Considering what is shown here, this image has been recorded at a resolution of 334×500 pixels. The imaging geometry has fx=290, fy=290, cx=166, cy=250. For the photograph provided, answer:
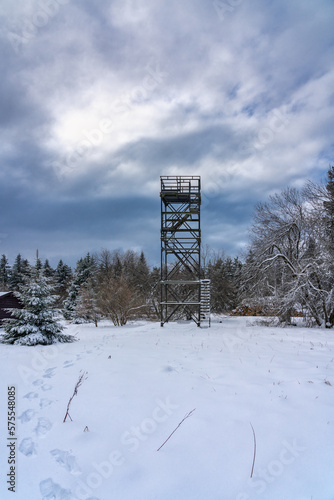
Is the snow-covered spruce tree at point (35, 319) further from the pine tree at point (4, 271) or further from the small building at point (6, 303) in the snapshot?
the pine tree at point (4, 271)

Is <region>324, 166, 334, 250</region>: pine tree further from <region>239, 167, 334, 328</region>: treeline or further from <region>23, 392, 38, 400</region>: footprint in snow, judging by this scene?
<region>23, 392, 38, 400</region>: footprint in snow

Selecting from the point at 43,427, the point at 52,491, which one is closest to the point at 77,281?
the point at 43,427

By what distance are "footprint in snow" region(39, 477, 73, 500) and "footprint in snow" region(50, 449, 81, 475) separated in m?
0.17

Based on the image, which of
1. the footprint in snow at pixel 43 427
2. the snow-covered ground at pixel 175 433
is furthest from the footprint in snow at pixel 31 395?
the footprint in snow at pixel 43 427

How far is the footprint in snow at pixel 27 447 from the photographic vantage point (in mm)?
2920

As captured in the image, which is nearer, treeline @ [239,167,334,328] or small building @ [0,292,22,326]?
treeline @ [239,167,334,328]

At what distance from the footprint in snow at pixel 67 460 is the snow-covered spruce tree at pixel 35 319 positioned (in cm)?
745

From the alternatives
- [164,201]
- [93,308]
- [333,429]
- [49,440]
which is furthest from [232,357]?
[93,308]

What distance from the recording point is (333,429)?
3.14 m

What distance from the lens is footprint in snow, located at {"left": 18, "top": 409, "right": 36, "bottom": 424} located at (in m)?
3.55

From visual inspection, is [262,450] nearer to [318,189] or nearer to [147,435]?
[147,435]

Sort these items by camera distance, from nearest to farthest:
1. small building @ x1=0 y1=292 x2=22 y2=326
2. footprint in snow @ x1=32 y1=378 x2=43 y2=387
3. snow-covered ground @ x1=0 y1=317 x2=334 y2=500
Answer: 1. snow-covered ground @ x1=0 y1=317 x2=334 y2=500
2. footprint in snow @ x1=32 y1=378 x2=43 y2=387
3. small building @ x1=0 y1=292 x2=22 y2=326

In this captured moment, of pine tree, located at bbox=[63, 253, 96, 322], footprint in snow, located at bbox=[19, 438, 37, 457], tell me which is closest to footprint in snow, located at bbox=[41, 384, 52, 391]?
footprint in snow, located at bbox=[19, 438, 37, 457]

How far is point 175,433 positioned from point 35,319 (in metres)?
8.19
